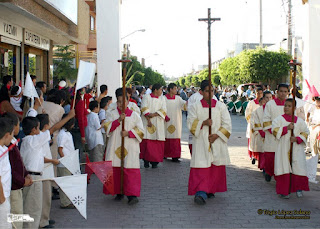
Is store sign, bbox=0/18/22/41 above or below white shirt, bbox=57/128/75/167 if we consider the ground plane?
above

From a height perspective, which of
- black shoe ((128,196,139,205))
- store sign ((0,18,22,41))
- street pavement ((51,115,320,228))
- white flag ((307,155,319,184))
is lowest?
street pavement ((51,115,320,228))

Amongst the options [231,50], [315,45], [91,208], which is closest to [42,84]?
[91,208]

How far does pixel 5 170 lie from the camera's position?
444 centimetres

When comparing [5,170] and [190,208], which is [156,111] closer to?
[190,208]

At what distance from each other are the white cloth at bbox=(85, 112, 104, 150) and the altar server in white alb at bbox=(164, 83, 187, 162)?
2.81 meters

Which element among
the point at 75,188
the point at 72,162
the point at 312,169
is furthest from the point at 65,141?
the point at 312,169

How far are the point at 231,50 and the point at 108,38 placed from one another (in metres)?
94.5

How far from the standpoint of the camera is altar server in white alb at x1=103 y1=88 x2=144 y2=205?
7.39 m

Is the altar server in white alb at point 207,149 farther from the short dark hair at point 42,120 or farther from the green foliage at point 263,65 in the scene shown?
the green foliage at point 263,65

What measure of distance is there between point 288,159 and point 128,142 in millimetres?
2526

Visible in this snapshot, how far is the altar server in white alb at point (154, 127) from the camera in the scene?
10.8m

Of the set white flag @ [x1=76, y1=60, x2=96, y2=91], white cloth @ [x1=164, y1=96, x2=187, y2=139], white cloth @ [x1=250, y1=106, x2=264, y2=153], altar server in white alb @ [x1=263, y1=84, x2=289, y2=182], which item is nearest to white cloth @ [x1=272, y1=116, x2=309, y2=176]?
altar server in white alb @ [x1=263, y1=84, x2=289, y2=182]

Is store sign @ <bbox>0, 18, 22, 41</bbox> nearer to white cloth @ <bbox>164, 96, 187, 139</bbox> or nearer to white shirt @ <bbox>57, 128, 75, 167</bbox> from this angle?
white cloth @ <bbox>164, 96, 187, 139</bbox>

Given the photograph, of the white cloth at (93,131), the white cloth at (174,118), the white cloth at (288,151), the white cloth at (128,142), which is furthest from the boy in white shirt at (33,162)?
the white cloth at (174,118)
